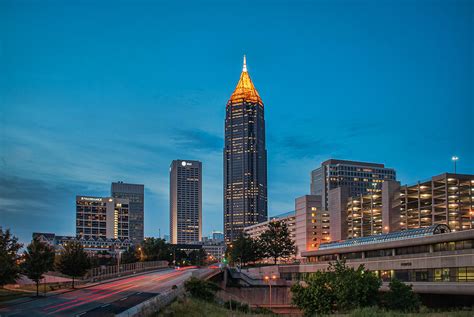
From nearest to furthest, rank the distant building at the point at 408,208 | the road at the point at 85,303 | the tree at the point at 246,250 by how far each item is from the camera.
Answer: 1. the road at the point at 85,303
2. the distant building at the point at 408,208
3. the tree at the point at 246,250

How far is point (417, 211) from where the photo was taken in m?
136

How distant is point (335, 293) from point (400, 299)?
33.9ft

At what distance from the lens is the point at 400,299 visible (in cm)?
5434

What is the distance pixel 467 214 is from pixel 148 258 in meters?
96.0

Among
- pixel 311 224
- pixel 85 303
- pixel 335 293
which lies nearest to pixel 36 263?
pixel 85 303

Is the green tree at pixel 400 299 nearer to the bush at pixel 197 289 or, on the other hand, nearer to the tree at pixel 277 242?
the bush at pixel 197 289

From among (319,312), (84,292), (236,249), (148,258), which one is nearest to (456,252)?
(319,312)

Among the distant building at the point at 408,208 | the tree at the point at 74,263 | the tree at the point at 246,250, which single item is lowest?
the tree at the point at 246,250

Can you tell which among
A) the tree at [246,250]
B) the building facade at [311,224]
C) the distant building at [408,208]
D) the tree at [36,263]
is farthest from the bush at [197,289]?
the building facade at [311,224]

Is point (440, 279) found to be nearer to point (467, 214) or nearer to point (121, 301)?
point (121, 301)

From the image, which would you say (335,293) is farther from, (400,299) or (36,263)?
(36,263)

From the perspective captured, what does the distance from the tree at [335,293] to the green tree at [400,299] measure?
5.70 metres

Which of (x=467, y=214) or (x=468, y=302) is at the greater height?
(x=467, y=214)

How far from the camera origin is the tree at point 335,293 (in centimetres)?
4778
